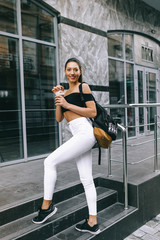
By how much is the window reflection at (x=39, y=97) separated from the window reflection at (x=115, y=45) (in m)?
2.50

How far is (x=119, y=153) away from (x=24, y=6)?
4.05m

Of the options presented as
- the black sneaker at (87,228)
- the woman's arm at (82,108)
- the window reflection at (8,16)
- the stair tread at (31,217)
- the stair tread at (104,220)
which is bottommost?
the stair tread at (104,220)

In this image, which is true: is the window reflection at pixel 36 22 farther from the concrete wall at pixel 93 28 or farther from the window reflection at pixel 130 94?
the window reflection at pixel 130 94

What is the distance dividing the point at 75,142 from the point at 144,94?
7552mm

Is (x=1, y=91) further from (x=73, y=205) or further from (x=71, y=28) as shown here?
(x=73, y=205)

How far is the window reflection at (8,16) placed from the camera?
5.27 m

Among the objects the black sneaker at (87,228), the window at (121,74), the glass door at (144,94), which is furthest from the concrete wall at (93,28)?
the black sneaker at (87,228)

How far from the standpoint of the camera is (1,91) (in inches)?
210

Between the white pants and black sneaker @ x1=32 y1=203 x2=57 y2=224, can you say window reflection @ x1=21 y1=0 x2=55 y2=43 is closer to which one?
the white pants

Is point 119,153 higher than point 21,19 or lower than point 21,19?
lower

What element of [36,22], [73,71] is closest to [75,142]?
[73,71]

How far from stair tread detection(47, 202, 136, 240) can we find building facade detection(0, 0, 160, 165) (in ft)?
5.30

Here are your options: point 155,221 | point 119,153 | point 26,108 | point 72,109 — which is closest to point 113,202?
point 155,221

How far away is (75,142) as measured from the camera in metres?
2.45
